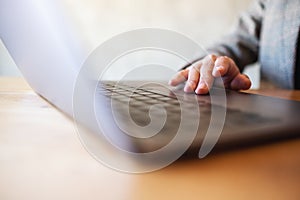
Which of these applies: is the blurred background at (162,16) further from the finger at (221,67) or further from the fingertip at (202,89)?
the fingertip at (202,89)

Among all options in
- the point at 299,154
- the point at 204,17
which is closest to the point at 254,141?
the point at 299,154

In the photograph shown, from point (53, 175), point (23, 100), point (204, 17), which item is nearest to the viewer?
point (53, 175)

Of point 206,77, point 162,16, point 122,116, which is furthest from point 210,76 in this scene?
point 162,16

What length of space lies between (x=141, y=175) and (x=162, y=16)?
1605mm

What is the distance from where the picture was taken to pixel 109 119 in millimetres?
179

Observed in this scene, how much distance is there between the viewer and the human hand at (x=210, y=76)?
44 cm

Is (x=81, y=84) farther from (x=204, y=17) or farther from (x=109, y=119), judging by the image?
(x=204, y=17)

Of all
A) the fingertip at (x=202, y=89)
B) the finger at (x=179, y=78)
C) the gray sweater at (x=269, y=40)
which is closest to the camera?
the fingertip at (x=202, y=89)

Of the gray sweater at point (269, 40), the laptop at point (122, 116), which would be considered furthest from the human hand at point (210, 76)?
the gray sweater at point (269, 40)

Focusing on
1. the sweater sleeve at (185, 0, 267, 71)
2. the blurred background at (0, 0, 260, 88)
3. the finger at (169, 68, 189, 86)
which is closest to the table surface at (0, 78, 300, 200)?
the finger at (169, 68, 189, 86)

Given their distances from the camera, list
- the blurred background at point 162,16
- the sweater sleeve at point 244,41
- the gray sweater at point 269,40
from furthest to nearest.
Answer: the blurred background at point 162,16 < the sweater sleeve at point 244,41 < the gray sweater at point 269,40

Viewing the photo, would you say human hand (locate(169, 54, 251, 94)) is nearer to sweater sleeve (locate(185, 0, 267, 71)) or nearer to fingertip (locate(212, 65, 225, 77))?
fingertip (locate(212, 65, 225, 77))

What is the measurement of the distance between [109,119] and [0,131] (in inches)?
4.3

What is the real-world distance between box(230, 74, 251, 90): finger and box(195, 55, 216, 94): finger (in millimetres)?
49
